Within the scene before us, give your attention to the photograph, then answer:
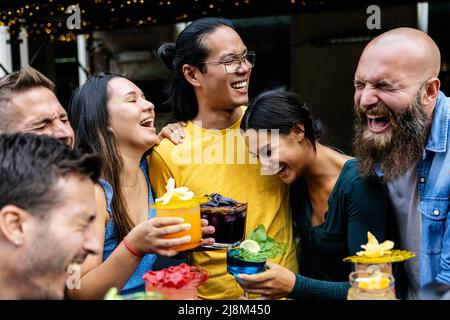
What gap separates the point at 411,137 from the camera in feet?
6.96

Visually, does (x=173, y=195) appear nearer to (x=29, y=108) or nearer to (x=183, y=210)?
(x=183, y=210)

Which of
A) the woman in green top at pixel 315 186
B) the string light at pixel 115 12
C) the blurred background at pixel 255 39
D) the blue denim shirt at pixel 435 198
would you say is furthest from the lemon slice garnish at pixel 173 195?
the blurred background at pixel 255 39

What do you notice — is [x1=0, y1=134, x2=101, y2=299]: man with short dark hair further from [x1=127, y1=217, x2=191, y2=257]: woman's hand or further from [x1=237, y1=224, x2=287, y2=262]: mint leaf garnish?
[x1=237, y1=224, x2=287, y2=262]: mint leaf garnish

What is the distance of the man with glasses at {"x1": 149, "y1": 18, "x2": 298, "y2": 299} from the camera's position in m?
2.40

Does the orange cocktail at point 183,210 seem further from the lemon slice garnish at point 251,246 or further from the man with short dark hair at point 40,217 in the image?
the man with short dark hair at point 40,217

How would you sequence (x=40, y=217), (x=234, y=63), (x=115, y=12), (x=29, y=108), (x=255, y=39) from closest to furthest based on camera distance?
1. (x=40, y=217)
2. (x=29, y=108)
3. (x=234, y=63)
4. (x=115, y=12)
5. (x=255, y=39)

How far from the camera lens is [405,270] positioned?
2213 millimetres

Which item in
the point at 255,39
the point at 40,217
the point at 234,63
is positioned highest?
the point at 255,39

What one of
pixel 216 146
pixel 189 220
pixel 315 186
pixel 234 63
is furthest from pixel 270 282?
pixel 234 63

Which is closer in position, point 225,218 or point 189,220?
point 189,220

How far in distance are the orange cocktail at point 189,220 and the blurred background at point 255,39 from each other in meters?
4.49

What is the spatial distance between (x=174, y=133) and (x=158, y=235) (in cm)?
92
